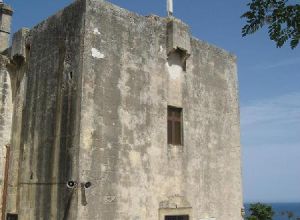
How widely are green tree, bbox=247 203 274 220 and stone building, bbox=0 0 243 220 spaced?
4.29m

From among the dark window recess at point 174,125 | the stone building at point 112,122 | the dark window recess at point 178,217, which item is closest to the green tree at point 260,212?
the stone building at point 112,122

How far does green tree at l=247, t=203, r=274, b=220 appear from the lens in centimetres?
1738

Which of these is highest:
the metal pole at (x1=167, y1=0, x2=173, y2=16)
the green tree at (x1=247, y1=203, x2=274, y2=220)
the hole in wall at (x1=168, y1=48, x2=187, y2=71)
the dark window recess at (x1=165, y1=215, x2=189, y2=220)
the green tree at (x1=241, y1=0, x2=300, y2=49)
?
the metal pole at (x1=167, y1=0, x2=173, y2=16)

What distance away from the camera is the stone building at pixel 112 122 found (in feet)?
32.7

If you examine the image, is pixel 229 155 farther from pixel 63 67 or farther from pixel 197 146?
pixel 63 67

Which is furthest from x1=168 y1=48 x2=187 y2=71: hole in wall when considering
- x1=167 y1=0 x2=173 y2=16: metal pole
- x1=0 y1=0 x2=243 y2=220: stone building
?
x1=167 y1=0 x2=173 y2=16: metal pole

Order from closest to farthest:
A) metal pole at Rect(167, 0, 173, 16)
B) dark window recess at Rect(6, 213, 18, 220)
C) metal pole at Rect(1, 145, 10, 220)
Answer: dark window recess at Rect(6, 213, 18, 220) → metal pole at Rect(1, 145, 10, 220) → metal pole at Rect(167, 0, 173, 16)

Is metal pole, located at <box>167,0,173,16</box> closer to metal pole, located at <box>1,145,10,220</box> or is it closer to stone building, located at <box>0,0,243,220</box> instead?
stone building, located at <box>0,0,243,220</box>

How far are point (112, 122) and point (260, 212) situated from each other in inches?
389

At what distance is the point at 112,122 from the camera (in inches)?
408

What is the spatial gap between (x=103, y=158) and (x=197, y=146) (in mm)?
3599

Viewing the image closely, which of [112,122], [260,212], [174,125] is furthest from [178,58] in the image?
[260,212]

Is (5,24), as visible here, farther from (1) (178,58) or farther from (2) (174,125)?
(2) (174,125)

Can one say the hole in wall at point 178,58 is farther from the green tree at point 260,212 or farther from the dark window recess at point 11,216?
the green tree at point 260,212
